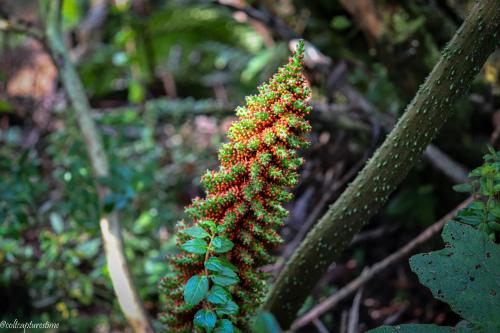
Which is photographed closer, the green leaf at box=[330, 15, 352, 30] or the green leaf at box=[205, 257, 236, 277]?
the green leaf at box=[205, 257, 236, 277]

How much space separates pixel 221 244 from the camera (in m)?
1.06

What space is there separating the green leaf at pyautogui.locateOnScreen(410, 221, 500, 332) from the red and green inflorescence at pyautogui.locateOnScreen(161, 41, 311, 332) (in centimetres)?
37

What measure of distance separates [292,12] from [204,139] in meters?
1.51

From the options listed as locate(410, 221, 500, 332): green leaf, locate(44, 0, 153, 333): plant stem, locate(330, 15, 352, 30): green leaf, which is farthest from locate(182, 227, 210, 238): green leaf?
locate(330, 15, 352, 30): green leaf

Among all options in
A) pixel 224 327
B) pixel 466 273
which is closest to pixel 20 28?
pixel 224 327

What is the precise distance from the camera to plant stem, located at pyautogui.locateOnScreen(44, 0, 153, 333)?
1.56 m

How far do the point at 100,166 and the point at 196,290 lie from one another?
1.20 metres

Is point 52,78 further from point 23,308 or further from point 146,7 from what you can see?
point 23,308

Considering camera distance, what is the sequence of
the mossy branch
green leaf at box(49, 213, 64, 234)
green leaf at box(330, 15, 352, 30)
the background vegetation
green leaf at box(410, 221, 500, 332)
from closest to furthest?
green leaf at box(410, 221, 500, 332), the mossy branch, the background vegetation, green leaf at box(49, 213, 64, 234), green leaf at box(330, 15, 352, 30)

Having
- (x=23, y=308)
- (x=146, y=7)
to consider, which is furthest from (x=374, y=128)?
(x=146, y=7)

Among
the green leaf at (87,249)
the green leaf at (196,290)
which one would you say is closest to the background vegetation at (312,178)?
the green leaf at (87,249)

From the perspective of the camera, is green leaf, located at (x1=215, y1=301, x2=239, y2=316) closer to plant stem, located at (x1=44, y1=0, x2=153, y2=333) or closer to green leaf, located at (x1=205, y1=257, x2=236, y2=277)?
green leaf, located at (x1=205, y1=257, x2=236, y2=277)

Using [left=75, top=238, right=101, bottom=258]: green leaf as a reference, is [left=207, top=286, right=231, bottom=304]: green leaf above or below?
below

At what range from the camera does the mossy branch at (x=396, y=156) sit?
3.71 ft
